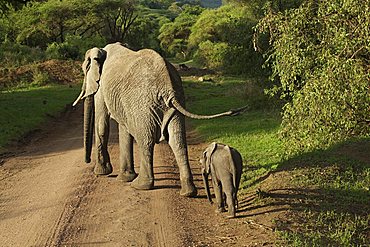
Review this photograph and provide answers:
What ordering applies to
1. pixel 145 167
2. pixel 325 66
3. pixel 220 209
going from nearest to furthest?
pixel 325 66, pixel 220 209, pixel 145 167

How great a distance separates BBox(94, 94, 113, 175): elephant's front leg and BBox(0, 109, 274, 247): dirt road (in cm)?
22

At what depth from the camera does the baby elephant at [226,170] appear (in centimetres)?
789

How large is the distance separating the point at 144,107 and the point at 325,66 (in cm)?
348

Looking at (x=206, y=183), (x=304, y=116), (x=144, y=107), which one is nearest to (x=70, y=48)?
(x=144, y=107)

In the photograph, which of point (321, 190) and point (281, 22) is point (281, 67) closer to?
point (281, 22)

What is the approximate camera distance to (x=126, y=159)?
1093 centimetres

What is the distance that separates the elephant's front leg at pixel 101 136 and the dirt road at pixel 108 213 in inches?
8.7

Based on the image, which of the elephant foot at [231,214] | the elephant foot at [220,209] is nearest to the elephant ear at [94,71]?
the elephant foot at [220,209]

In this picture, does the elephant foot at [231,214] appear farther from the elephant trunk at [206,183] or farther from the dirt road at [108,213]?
the elephant trunk at [206,183]

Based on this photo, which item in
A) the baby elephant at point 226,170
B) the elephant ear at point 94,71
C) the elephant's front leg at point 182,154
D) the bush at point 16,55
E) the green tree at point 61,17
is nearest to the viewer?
the baby elephant at point 226,170

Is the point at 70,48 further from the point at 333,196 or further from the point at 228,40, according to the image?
the point at 333,196

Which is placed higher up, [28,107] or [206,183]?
[206,183]

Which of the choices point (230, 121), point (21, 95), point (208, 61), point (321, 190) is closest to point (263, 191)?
point (321, 190)

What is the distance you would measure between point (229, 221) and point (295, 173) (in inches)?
111
